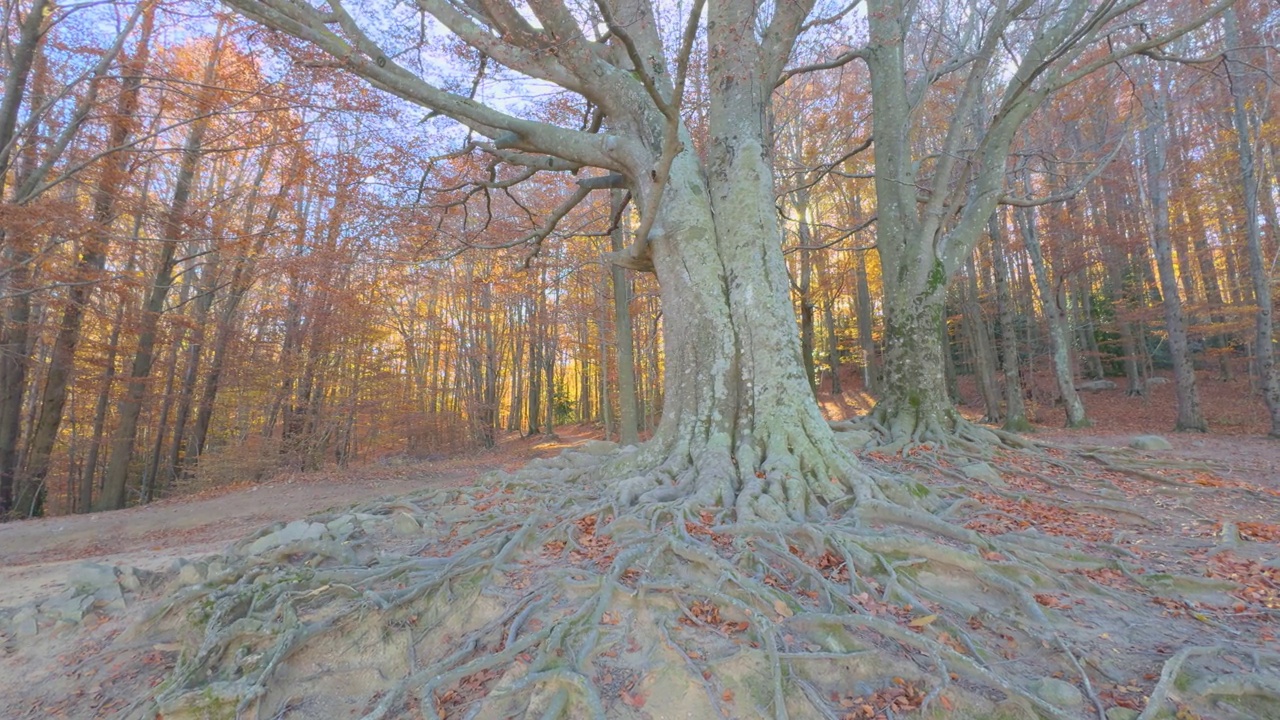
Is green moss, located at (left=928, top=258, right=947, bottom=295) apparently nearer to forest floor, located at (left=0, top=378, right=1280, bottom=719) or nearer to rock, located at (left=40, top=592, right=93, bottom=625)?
forest floor, located at (left=0, top=378, right=1280, bottom=719)

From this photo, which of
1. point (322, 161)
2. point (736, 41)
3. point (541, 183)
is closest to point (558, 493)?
point (736, 41)

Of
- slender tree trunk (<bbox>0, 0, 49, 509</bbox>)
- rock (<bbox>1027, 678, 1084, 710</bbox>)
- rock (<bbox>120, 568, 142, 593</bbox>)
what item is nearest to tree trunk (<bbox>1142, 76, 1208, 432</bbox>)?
rock (<bbox>1027, 678, 1084, 710</bbox>)

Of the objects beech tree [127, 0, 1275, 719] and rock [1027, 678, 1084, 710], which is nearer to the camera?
rock [1027, 678, 1084, 710]

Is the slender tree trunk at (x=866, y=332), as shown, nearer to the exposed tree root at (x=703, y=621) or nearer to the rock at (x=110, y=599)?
the exposed tree root at (x=703, y=621)

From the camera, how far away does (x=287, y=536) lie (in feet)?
14.4

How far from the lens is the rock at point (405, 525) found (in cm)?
448

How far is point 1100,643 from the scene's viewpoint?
2400 mm

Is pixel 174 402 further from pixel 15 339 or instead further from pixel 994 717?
pixel 994 717

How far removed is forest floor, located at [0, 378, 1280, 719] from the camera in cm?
272

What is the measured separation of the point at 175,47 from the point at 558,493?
1401 centimetres

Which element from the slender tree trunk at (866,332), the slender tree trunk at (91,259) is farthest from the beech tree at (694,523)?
the slender tree trunk at (866,332)

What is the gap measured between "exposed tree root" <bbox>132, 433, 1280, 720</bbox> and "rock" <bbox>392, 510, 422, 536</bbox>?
52 centimetres

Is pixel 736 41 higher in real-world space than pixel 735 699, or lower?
higher

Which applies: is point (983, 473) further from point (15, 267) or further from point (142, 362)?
point (142, 362)
